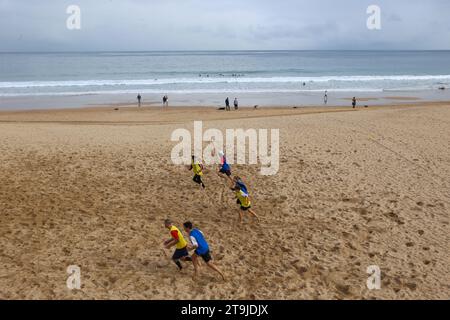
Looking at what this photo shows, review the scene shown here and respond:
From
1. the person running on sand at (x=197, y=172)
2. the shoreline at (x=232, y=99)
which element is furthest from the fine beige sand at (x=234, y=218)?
the shoreline at (x=232, y=99)

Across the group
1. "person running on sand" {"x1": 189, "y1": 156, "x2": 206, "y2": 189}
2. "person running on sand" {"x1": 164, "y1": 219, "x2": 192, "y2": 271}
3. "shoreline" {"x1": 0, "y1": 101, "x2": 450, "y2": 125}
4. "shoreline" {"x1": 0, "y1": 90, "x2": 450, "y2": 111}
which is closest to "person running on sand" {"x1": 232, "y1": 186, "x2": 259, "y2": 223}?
"person running on sand" {"x1": 164, "y1": 219, "x2": 192, "y2": 271}

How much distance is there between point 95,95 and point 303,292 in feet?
135

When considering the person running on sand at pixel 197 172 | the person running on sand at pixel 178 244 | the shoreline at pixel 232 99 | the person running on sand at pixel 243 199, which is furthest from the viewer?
the shoreline at pixel 232 99

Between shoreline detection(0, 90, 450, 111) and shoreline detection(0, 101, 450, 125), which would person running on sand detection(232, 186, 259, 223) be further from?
shoreline detection(0, 90, 450, 111)

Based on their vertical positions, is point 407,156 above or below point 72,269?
above

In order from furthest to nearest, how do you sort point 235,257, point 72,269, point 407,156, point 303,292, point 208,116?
point 208,116
point 407,156
point 235,257
point 72,269
point 303,292

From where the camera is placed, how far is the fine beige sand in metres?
7.95

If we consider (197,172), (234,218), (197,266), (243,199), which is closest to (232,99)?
(197,172)

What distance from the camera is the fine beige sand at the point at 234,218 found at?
795cm

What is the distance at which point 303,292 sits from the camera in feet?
25.3

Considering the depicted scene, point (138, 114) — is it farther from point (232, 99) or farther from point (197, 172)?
point (197, 172)

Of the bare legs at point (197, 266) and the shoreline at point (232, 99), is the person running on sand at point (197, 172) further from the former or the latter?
the shoreline at point (232, 99)
